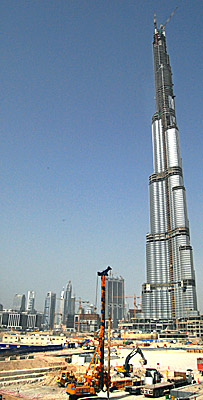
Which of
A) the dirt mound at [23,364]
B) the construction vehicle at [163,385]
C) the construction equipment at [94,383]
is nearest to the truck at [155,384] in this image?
the construction vehicle at [163,385]

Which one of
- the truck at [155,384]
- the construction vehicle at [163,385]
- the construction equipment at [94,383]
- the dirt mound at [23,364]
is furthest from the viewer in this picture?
the dirt mound at [23,364]

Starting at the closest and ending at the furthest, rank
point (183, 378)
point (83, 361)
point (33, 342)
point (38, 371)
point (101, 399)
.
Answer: point (101, 399)
point (183, 378)
point (38, 371)
point (83, 361)
point (33, 342)

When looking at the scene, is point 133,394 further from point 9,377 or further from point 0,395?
point 9,377

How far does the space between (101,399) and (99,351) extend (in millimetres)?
11000

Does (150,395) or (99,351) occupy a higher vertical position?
(99,351)

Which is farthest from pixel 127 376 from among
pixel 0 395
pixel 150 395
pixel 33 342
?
pixel 33 342

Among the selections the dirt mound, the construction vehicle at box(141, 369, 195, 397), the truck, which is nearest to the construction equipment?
the truck

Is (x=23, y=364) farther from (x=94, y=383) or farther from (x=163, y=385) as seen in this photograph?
(x=163, y=385)

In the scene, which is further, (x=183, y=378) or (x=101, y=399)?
(x=183, y=378)

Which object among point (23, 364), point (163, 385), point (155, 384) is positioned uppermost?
point (163, 385)

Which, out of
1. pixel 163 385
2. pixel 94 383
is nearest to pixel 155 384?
pixel 163 385

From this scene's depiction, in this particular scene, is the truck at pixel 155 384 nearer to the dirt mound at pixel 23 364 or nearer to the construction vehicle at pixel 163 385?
the construction vehicle at pixel 163 385

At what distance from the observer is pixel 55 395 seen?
47.7m

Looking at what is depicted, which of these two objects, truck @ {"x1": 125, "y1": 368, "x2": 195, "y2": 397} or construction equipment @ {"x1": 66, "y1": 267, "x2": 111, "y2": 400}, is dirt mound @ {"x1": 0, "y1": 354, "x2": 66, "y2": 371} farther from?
truck @ {"x1": 125, "y1": 368, "x2": 195, "y2": 397}
